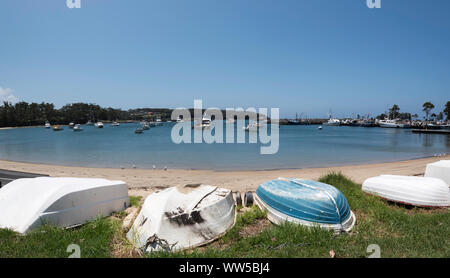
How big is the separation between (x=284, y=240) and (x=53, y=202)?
4331mm

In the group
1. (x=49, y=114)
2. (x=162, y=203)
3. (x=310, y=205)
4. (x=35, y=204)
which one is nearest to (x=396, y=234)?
(x=310, y=205)

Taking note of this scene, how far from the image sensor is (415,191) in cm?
604

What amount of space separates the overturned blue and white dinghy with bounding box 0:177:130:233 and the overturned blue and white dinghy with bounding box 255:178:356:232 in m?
3.82

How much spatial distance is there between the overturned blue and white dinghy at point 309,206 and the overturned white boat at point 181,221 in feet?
3.37

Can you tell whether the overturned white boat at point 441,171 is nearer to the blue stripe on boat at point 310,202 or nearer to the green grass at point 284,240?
the green grass at point 284,240

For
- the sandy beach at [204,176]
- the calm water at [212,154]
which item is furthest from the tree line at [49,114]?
the sandy beach at [204,176]

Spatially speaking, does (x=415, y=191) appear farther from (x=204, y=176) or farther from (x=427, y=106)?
(x=427, y=106)

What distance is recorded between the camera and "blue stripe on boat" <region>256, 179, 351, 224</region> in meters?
4.65

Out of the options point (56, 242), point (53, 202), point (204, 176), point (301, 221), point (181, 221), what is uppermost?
point (53, 202)

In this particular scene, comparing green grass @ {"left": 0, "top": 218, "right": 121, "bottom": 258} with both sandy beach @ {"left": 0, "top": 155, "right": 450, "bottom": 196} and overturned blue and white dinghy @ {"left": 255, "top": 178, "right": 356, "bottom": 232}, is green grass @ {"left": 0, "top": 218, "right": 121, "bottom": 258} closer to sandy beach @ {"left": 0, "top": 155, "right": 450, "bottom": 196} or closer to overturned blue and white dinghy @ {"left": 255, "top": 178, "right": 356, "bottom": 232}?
overturned blue and white dinghy @ {"left": 255, "top": 178, "right": 356, "bottom": 232}

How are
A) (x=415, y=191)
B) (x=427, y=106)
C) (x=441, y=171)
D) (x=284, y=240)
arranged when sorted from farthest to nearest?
(x=427, y=106), (x=441, y=171), (x=415, y=191), (x=284, y=240)

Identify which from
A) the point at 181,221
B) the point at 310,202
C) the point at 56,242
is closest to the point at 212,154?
the point at 310,202

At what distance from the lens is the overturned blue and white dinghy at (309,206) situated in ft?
15.2
